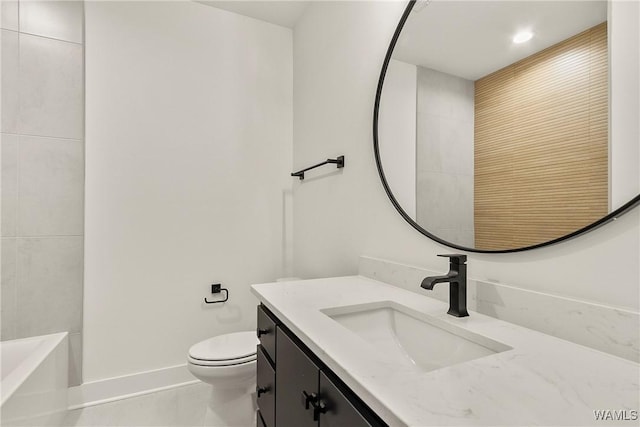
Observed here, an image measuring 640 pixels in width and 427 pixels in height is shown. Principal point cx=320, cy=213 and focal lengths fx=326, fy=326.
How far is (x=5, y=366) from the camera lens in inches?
64.1

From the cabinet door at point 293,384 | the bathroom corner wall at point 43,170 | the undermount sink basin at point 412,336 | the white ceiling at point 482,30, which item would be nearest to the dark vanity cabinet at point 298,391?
the cabinet door at point 293,384

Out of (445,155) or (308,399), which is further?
(445,155)

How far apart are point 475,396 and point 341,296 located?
2.15 feet

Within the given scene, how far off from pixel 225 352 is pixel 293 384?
0.89 m

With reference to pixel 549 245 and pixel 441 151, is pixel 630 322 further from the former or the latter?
pixel 441 151

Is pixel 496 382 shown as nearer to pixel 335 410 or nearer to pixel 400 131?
pixel 335 410

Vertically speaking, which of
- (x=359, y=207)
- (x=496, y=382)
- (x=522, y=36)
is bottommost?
(x=496, y=382)

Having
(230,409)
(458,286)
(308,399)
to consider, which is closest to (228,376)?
(230,409)

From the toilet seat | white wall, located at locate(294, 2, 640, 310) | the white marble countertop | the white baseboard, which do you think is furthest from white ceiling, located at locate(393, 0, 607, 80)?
the white baseboard

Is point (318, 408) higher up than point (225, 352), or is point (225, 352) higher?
point (318, 408)

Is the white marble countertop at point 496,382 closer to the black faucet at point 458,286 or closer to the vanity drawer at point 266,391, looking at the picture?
the black faucet at point 458,286

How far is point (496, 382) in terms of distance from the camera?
565mm

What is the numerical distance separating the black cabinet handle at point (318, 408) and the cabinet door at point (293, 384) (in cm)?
2

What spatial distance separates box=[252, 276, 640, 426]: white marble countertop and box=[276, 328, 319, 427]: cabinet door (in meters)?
0.08
